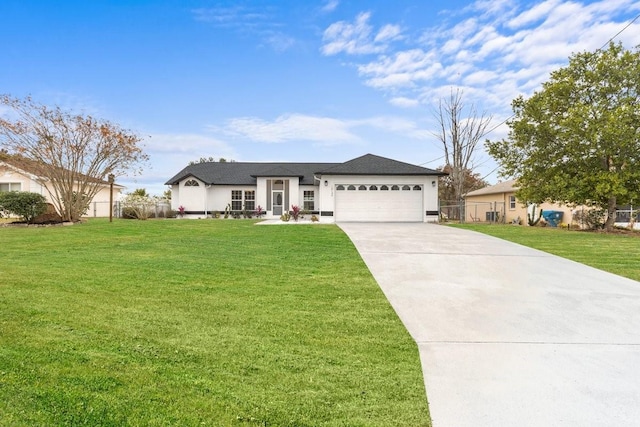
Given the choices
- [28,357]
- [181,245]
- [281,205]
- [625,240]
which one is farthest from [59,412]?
[281,205]

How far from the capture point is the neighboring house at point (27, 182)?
1778cm

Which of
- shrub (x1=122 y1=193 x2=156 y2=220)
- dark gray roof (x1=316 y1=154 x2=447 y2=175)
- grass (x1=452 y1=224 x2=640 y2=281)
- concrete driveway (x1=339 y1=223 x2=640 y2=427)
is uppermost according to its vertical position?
dark gray roof (x1=316 y1=154 x2=447 y2=175)

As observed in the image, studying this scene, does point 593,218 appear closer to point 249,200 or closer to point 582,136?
point 582,136

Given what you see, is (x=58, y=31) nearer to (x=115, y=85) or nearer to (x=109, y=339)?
(x=115, y=85)

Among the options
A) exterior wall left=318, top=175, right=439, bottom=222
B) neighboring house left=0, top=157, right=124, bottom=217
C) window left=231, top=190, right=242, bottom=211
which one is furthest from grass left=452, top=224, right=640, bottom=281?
neighboring house left=0, top=157, right=124, bottom=217

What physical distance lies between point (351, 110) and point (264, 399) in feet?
A: 70.2

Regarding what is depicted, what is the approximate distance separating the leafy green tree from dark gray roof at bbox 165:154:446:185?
191 inches

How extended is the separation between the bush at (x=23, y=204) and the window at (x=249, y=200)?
12.1 m

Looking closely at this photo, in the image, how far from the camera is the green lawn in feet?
8.30

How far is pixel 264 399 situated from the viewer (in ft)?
8.94

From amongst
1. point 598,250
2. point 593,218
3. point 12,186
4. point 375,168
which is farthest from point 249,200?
point 598,250

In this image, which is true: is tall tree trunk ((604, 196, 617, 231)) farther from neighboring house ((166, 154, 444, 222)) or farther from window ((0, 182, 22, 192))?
window ((0, 182, 22, 192))

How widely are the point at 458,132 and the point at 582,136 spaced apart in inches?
763

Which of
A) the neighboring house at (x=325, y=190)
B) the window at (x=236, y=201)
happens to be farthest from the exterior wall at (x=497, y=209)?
the window at (x=236, y=201)
